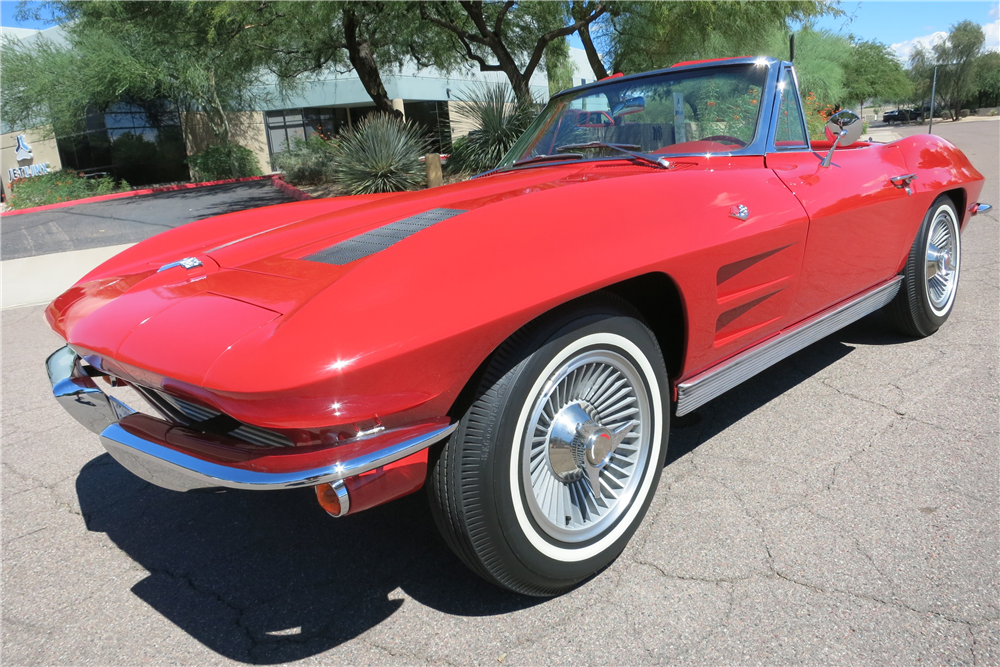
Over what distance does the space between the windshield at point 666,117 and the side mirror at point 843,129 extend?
0.36 m

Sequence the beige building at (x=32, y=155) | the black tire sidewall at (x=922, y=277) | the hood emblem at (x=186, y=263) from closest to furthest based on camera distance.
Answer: the hood emblem at (x=186, y=263) < the black tire sidewall at (x=922, y=277) < the beige building at (x=32, y=155)

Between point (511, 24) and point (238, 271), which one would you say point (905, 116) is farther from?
point (238, 271)

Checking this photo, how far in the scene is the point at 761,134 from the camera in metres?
2.72

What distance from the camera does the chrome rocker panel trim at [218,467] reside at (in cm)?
149

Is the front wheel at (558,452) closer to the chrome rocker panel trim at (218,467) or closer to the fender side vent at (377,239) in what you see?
the chrome rocker panel trim at (218,467)

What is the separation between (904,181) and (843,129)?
0.62m

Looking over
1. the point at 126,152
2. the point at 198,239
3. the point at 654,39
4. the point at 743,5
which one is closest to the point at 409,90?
the point at 126,152

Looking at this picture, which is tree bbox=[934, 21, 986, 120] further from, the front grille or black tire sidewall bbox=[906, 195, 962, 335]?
the front grille

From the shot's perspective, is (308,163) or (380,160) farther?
(308,163)

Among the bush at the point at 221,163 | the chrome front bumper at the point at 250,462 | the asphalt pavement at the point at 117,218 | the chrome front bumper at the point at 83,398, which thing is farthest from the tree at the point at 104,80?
the chrome front bumper at the point at 250,462

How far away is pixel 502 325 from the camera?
5.32ft

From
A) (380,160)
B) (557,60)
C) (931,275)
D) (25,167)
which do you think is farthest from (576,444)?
(25,167)

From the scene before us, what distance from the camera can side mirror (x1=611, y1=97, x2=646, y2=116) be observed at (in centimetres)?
302

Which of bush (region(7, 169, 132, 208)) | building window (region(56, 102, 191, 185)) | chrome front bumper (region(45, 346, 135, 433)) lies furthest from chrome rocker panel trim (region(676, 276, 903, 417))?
building window (region(56, 102, 191, 185))
